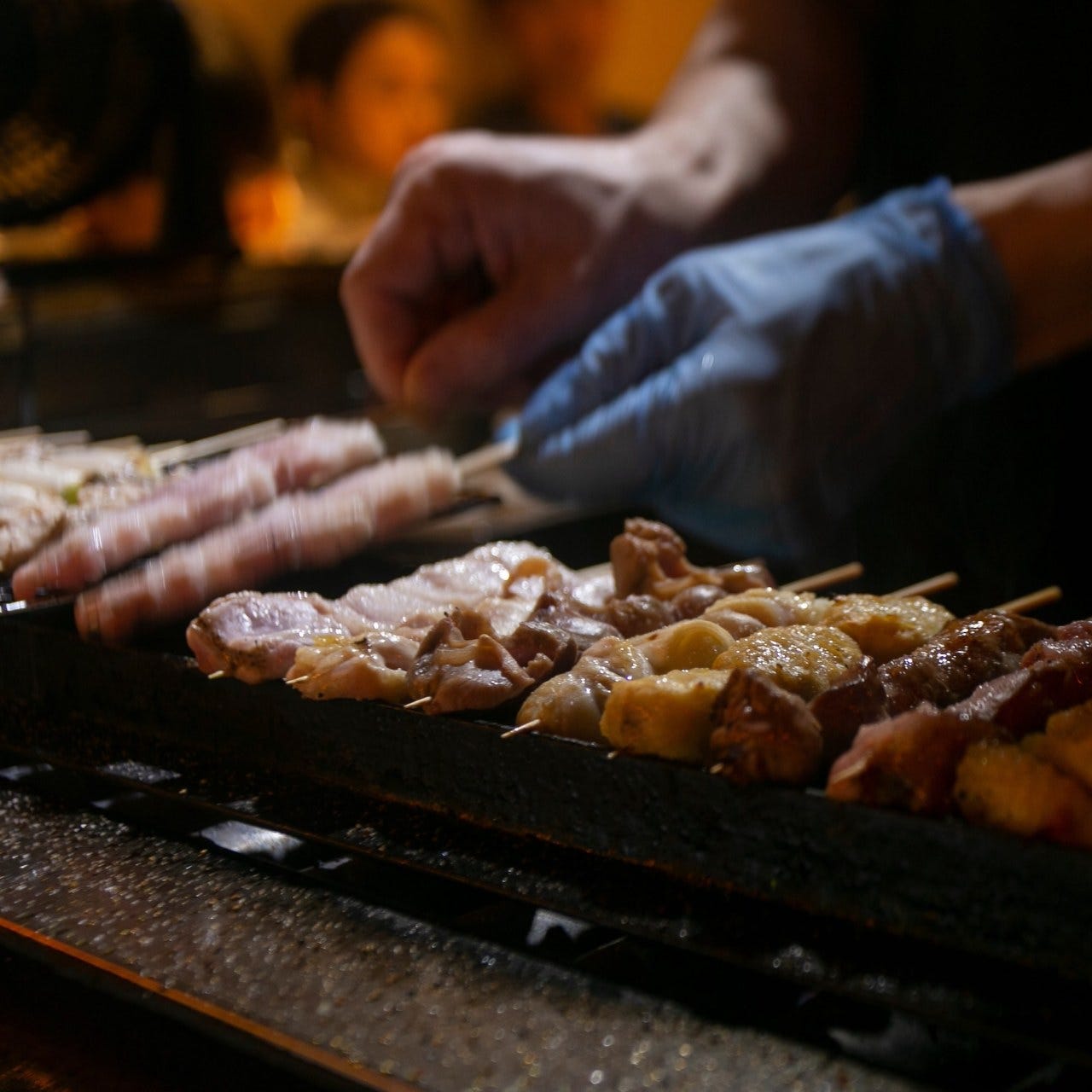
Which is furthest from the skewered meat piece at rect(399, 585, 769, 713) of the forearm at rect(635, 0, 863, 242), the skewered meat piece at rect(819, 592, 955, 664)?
the forearm at rect(635, 0, 863, 242)

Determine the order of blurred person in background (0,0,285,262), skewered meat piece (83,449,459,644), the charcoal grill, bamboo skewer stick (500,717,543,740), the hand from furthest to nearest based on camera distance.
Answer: blurred person in background (0,0,285,262) < the hand < skewered meat piece (83,449,459,644) < bamboo skewer stick (500,717,543,740) < the charcoal grill

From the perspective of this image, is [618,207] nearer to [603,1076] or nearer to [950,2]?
[950,2]

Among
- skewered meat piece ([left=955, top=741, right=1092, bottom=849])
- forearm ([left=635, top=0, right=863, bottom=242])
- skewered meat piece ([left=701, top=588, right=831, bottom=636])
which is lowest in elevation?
skewered meat piece ([left=955, top=741, right=1092, bottom=849])

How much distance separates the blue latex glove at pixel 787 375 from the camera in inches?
132

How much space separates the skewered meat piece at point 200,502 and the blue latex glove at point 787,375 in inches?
22.1

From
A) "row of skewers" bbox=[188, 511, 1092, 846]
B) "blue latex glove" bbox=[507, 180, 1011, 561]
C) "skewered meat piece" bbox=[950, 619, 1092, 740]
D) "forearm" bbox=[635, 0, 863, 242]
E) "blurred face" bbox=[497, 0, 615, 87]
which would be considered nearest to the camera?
"row of skewers" bbox=[188, 511, 1092, 846]

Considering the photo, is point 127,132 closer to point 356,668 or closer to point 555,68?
point 555,68

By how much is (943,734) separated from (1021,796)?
133 mm

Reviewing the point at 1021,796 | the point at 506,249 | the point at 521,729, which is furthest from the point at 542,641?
the point at 506,249

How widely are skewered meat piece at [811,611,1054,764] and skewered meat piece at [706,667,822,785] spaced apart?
0.21 feet

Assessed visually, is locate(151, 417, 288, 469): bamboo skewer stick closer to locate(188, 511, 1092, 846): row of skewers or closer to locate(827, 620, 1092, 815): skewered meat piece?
locate(188, 511, 1092, 846): row of skewers

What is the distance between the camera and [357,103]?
720 cm

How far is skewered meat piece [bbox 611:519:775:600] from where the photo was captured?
2.49 m

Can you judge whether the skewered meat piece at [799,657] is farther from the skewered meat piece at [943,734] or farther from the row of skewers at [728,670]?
the skewered meat piece at [943,734]
